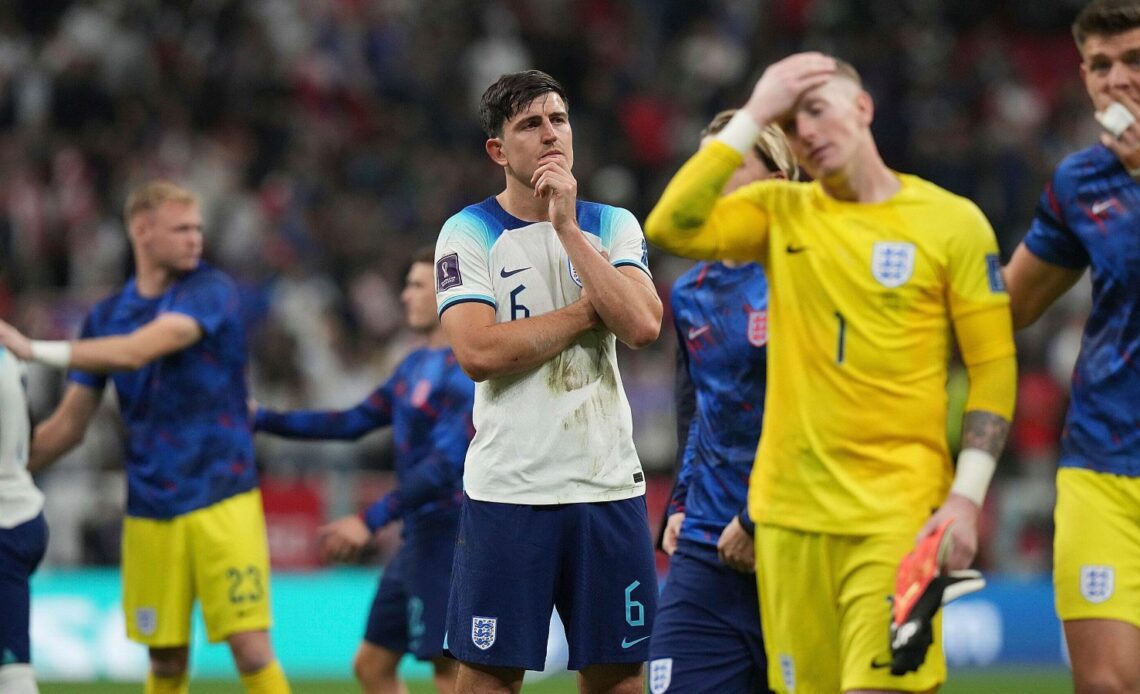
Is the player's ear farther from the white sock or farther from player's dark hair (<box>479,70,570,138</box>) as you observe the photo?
the white sock

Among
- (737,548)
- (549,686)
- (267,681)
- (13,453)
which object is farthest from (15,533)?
(549,686)

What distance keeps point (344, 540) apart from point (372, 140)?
453 inches

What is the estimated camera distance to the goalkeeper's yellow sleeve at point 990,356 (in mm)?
4336

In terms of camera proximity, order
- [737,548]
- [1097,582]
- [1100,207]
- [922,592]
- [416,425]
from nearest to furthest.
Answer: [922,592], [1097,582], [1100,207], [737,548], [416,425]

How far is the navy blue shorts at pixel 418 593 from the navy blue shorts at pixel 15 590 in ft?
6.03

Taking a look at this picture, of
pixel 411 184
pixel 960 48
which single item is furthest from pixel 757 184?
pixel 960 48

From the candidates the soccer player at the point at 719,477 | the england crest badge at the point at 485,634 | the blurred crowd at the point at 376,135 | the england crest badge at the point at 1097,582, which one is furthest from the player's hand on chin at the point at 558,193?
the blurred crowd at the point at 376,135

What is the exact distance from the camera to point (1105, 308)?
15.6 ft

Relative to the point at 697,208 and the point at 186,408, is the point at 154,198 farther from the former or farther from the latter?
the point at 697,208

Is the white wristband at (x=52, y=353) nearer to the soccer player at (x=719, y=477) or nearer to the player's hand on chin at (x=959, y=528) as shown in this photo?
the soccer player at (x=719, y=477)

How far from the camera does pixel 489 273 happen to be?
5402mm

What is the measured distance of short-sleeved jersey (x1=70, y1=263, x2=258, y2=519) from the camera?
7.70 meters

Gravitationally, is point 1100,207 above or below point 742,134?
below

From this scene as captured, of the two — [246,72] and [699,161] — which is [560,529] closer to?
[699,161]
